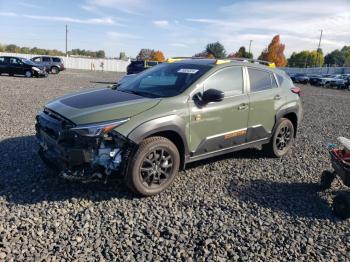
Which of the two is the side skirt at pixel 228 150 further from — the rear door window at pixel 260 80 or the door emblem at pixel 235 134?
the rear door window at pixel 260 80

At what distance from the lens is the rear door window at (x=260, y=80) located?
5.39 m

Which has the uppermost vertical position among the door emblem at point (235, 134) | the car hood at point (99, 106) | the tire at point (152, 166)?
the car hood at point (99, 106)

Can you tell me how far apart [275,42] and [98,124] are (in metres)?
74.9

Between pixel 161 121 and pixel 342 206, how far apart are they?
94.8 inches

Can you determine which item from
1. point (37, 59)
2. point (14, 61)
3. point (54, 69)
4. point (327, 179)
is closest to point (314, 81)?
point (54, 69)

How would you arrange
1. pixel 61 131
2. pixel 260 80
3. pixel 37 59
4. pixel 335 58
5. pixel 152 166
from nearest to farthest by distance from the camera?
pixel 61 131, pixel 152 166, pixel 260 80, pixel 37 59, pixel 335 58

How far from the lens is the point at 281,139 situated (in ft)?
20.1

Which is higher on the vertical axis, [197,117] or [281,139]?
[197,117]

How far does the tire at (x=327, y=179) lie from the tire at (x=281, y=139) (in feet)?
4.08

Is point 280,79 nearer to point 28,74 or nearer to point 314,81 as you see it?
point 28,74

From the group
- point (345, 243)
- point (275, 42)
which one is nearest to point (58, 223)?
point (345, 243)

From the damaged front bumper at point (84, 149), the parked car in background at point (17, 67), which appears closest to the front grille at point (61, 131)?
the damaged front bumper at point (84, 149)

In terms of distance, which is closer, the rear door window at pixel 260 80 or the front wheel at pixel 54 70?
the rear door window at pixel 260 80

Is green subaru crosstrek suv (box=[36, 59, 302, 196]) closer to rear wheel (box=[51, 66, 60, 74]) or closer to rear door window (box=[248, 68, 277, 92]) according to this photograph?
rear door window (box=[248, 68, 277, 92])
